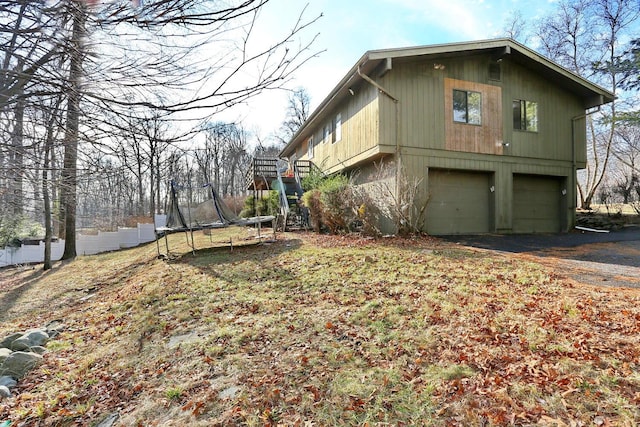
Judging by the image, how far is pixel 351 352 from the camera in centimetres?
297

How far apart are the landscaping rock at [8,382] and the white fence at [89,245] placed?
13285 mm

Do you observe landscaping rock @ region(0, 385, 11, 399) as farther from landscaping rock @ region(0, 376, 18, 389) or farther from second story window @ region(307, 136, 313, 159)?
second story window @ region(307, 136, 313, 159)

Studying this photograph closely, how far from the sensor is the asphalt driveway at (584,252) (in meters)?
4.95

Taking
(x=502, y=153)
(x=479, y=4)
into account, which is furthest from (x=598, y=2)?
(x=502, y=153)

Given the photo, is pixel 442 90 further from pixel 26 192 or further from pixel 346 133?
pixel 26 192

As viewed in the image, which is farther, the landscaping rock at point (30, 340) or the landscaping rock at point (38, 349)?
the landscaping rock at point (30, 340)

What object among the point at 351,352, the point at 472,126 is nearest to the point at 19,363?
the point at 351,352

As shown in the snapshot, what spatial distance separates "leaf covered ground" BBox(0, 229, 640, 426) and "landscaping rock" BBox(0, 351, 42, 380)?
16 cm

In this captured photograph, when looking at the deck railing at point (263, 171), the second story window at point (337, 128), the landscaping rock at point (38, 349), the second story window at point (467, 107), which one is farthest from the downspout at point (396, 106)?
the landscaping rock at point (38, 349)

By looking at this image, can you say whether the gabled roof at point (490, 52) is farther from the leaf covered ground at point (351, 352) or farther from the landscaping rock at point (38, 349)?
the landscaping rock at point (38, 349)

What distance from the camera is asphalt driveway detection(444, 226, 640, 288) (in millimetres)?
4953

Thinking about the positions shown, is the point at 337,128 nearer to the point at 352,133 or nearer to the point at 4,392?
the point at 352,133

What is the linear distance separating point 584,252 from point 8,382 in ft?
→ 32.9

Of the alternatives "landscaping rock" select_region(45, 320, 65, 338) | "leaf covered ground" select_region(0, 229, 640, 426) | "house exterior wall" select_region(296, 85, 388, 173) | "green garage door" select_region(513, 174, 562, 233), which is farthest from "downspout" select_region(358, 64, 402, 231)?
"landscaping rock" select_region(45, 320, 65, 338)
